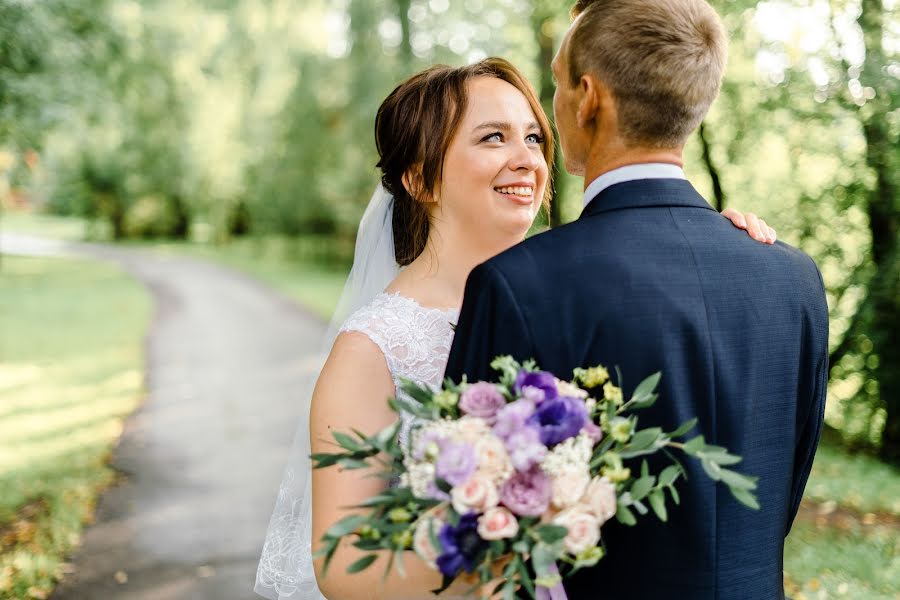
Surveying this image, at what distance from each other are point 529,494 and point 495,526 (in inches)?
3.3

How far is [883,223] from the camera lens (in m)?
7.47

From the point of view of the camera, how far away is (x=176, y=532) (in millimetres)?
6043

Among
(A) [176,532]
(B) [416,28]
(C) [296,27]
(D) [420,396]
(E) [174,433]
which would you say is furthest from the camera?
(C) [296,27]

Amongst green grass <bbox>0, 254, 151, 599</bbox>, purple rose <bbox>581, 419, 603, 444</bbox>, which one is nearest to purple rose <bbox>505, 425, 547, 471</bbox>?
purple rose <bbox>581, 419, 603, 444</bbox>

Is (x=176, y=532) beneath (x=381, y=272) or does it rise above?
beneath

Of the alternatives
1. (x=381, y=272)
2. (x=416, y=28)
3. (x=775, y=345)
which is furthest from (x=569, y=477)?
(x=416, y=28)

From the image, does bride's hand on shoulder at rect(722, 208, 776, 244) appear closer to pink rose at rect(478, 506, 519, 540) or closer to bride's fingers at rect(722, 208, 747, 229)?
bride's fingers at rect(722, 208, 747, 229)

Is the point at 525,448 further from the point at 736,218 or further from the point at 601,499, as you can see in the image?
the point at 736,218

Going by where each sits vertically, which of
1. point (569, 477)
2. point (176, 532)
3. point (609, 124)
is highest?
point (609, 124)

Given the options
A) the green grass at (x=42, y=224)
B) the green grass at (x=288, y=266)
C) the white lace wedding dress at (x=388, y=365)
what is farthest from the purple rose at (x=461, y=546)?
the green grass at (x=42, y=224)

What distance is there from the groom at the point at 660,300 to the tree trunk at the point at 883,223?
5195 millimetres

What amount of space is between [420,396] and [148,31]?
18.3 m

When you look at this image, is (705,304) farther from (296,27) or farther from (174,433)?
(296,27)

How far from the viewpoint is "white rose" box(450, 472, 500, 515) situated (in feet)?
4.38
